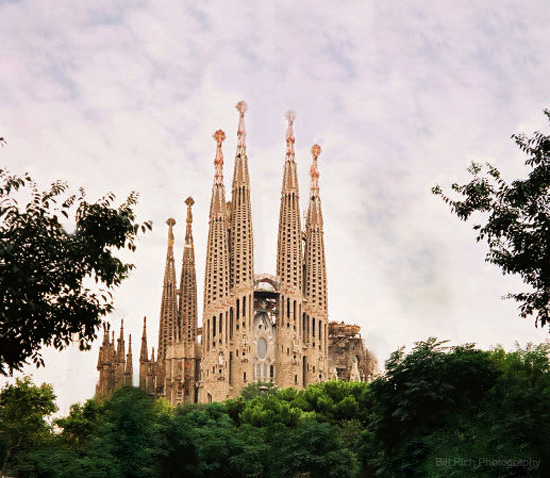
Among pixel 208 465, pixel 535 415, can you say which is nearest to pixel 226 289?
pixel 208 465

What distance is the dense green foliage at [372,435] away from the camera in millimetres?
27047

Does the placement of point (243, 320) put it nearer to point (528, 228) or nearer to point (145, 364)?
point (145, 364)

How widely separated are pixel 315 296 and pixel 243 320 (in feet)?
29.6

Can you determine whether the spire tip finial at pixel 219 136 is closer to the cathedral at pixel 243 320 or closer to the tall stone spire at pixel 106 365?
the cathedral at pixel 243 320

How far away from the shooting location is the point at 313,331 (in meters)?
96.8

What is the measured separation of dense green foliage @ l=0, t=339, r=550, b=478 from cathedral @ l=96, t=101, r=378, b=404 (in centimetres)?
3489

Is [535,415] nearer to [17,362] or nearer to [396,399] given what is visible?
[396,399]

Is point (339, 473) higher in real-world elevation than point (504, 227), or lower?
lower

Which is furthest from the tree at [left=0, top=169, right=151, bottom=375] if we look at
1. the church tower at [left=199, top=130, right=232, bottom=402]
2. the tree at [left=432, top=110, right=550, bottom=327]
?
the church tower at [left=199, top=130, right=232, bottom=402]

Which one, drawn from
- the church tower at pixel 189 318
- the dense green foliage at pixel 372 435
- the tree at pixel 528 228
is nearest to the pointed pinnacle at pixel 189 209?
the church tower at pixel 189 318

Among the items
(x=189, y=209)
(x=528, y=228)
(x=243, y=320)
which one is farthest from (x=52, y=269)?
(x=189, y=209)

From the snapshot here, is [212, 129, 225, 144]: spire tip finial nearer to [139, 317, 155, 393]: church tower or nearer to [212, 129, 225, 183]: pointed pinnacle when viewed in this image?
[212, 129, 225, 183]: pointed pinnacle

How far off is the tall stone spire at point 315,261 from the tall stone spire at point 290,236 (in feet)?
5.86

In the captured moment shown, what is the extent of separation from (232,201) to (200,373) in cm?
1837
